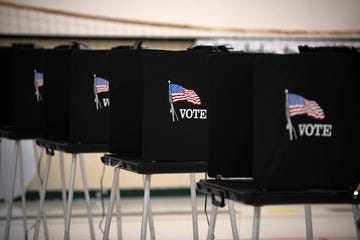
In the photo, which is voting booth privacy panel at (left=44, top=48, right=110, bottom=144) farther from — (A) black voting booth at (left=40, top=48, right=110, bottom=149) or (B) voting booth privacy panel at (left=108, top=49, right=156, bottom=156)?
(B) voting booth privacy panel at (left=108, top=49, right=156, bottom=156)

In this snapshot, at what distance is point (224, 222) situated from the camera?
18.7 ft

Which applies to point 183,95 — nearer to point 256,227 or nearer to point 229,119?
point 229,119

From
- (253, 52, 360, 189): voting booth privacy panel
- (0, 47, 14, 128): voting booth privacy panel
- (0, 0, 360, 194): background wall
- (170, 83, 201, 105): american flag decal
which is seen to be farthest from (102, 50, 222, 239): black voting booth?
(0, 0, 360, 194): background wall

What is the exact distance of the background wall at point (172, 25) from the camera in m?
6.80

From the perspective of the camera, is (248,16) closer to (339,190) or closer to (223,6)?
(223,6)

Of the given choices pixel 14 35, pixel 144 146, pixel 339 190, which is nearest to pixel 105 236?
pixel 144 146

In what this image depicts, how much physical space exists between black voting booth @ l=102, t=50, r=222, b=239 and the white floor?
1.73 metres

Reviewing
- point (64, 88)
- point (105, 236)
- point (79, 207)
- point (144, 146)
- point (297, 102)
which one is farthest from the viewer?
point (79, 207)

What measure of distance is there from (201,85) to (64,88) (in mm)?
997

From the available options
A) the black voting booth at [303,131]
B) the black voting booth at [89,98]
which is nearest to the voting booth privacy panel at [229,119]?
the black voting booth at [303,131]

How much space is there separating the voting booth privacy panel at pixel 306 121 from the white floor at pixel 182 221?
101 inches

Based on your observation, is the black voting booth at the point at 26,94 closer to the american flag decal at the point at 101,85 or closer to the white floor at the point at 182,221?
the american flag decal at the point at 101,85

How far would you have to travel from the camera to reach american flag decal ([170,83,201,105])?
3182 millimetres

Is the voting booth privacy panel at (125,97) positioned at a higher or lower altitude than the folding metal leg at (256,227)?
higher
